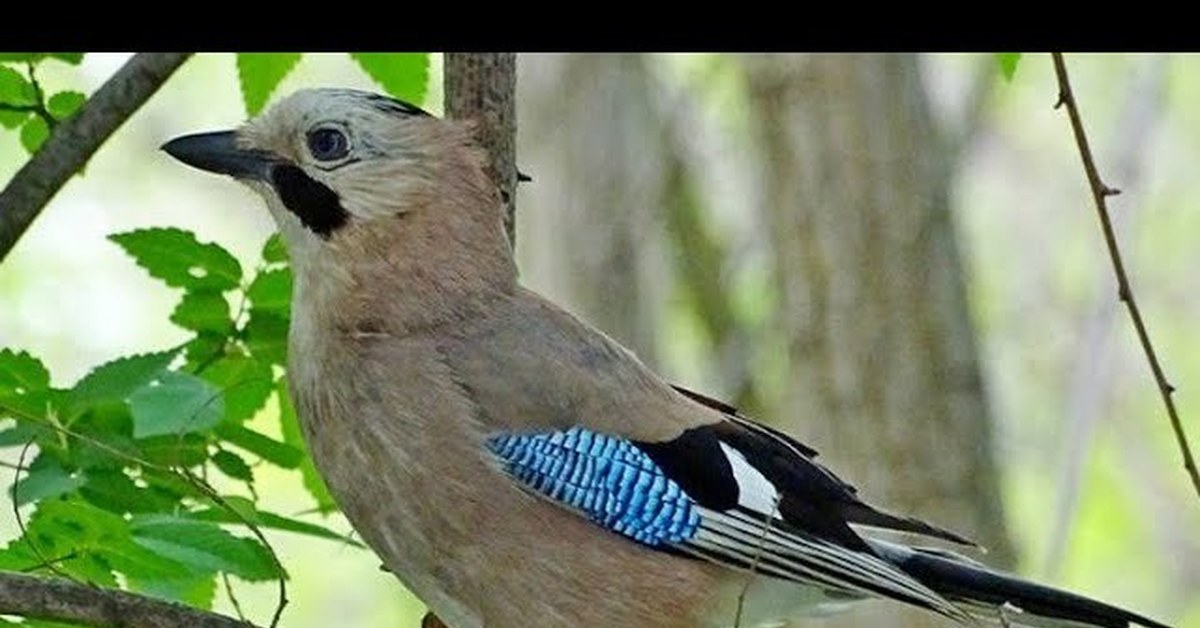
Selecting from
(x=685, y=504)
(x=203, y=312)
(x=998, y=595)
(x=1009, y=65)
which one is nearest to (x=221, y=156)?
(x=203, y=312)

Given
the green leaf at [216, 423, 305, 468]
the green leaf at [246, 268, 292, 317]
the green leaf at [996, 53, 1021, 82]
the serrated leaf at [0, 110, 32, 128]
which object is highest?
the green leaf at [996, 53, 1021, 82]

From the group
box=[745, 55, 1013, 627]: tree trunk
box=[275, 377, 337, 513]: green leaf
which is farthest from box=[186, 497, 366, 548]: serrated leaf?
box=[745, 55, 1013, 627]: tree trunk

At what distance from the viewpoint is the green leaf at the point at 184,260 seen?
3037mm

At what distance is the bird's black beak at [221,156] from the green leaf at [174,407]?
267 millimetres

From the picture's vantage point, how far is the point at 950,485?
5484 mm

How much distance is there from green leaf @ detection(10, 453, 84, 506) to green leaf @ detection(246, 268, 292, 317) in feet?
1.32

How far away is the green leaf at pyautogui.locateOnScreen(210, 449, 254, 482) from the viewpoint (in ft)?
9.36

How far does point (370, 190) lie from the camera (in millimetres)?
3018

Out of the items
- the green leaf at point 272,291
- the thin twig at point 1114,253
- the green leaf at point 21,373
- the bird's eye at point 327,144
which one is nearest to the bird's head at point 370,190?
the bird's eye at point 327,144

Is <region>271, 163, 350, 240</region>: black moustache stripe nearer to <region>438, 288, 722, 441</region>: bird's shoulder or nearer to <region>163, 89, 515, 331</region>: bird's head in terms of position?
<region>163, 89, 515, 331</region>: bird's head

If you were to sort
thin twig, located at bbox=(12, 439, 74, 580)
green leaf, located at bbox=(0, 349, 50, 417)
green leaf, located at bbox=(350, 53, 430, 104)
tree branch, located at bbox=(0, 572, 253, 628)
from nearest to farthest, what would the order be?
1. tree branch, located at bbox=(0, 572, 253, 628)
2. thin twig, located at bbox=(12, 439, 74, 580)
3. green leaf, located at bbox=(0, 349, 50, 417)
4. green leaf, located at bbox=(350, 53, 430, 104)
